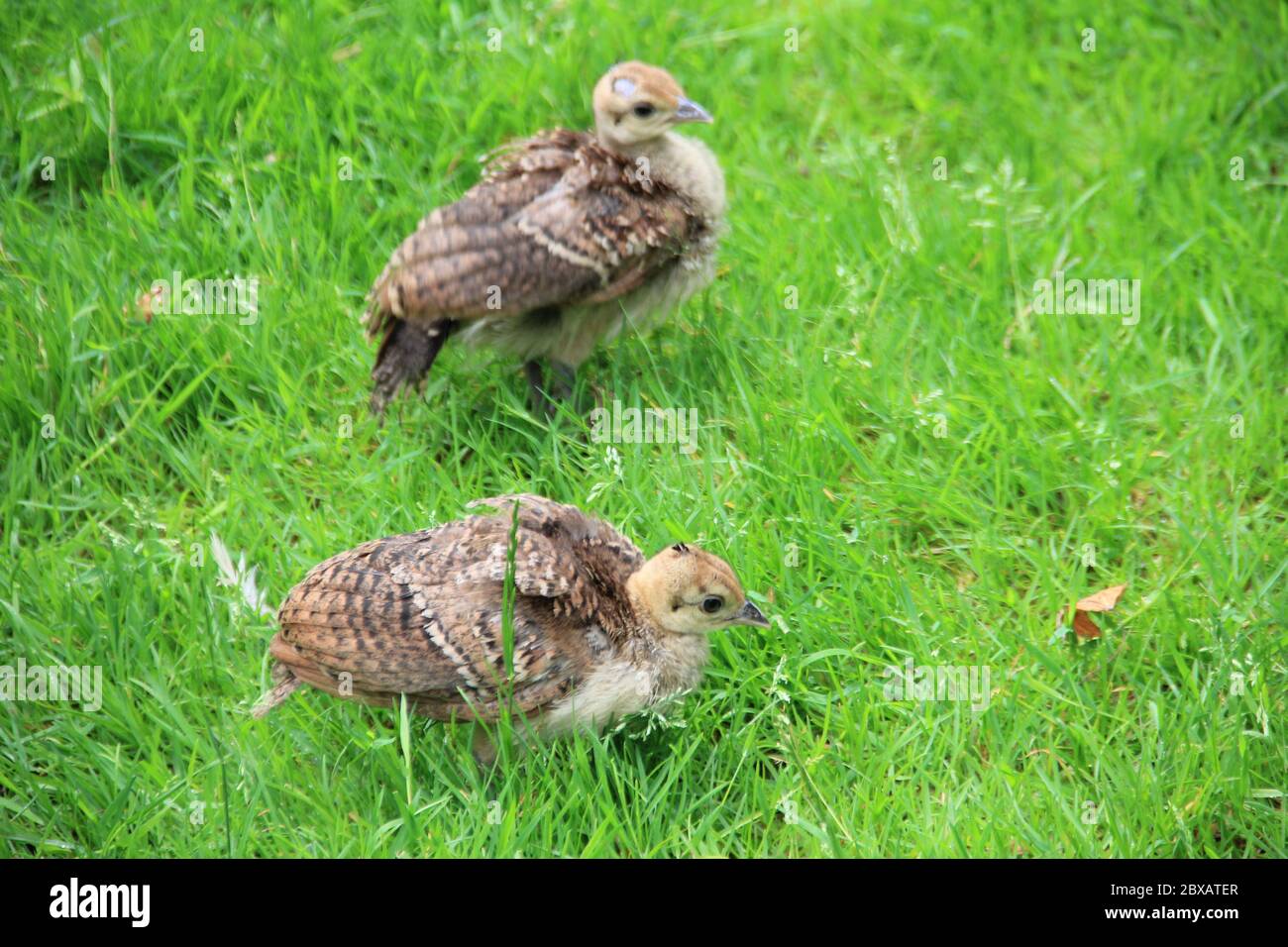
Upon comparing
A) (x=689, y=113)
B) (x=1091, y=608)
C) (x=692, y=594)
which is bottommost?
(x=1091, y=608)

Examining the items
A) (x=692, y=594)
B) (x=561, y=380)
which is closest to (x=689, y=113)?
(x=561, y=380)

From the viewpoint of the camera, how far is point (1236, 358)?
518 cm

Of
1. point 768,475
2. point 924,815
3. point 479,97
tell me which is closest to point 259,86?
point 479,97

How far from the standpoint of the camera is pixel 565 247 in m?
4.81

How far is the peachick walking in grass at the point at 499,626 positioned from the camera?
381cm

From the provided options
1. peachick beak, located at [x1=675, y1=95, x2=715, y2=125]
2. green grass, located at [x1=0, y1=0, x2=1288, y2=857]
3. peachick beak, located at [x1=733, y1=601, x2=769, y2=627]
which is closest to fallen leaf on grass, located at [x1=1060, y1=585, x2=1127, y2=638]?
green grass, located at [x1=0, y1=0, x2=1288, y2=857]

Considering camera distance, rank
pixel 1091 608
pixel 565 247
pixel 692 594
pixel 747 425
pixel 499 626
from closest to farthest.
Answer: pixel 499 626 → pixel 692 594 → pixel 1091 608 → pixel 565 247 → pixel 747 425

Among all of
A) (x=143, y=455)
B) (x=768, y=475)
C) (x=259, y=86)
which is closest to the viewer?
(x=768, y=475)

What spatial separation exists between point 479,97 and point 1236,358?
325 centimetres

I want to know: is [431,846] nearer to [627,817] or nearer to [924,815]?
[627,817]

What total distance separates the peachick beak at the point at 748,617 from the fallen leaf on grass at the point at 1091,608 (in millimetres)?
1020

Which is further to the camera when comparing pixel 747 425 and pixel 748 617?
pixel 747 425

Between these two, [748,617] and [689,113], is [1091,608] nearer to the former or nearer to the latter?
[748,617]

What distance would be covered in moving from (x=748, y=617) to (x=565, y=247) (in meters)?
1.55
